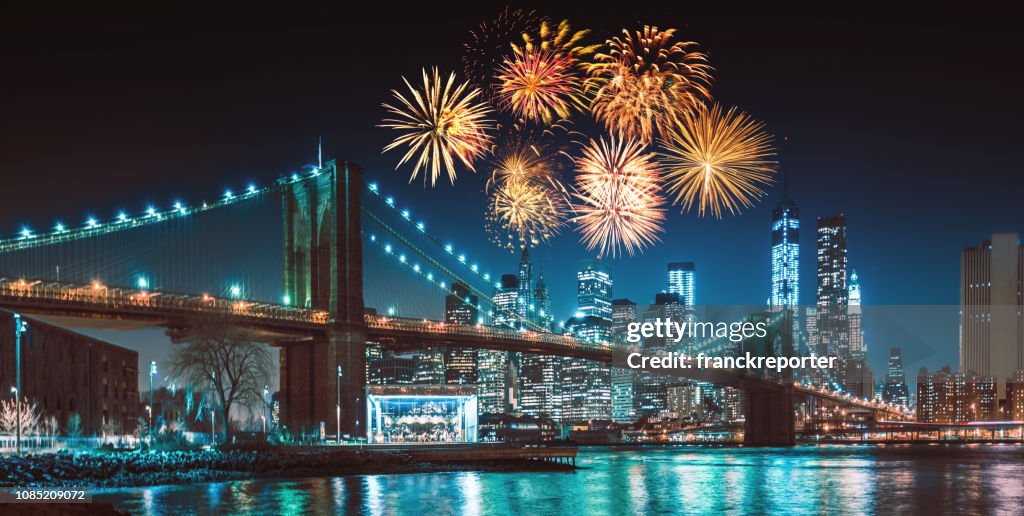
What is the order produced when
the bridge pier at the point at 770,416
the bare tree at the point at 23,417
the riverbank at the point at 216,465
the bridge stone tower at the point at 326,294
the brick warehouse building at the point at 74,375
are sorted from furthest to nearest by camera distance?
the bridge pier at the point at 770,416
the bridge stone tower at the point at 326,294
the brick warehouse building at the point at 74,375
the bare tree at the point at 23,417
the riverbank at the point at 216,465

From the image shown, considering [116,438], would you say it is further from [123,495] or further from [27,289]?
[123,495]

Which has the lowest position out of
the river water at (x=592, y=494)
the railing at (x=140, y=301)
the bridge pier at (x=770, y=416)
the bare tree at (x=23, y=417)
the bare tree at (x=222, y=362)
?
the bridge pier at (x=770, y=416)

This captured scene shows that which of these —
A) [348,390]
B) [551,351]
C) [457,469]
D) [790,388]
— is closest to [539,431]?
[790,388]

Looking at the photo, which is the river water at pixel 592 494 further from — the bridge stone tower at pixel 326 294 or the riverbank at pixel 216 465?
the bridge stone tower at pixel 326 294

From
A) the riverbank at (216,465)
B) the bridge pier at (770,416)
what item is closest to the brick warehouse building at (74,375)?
the riverbank at (216,465)

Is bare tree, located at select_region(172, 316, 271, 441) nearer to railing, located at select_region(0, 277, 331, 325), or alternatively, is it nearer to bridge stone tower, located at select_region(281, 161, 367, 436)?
railing, located at select_region(0, 277, 331, 325)

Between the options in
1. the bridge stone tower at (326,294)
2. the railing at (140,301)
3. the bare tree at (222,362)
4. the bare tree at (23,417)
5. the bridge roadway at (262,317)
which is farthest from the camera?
the bridge stone tower at (326,294)

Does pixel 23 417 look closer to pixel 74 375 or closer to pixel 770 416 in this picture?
pixel 74 375
